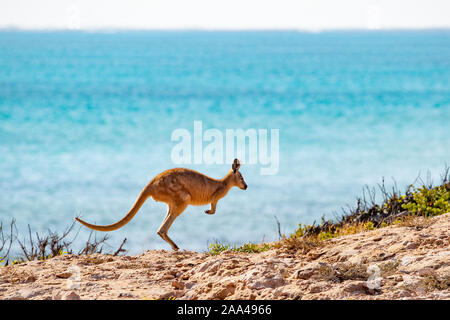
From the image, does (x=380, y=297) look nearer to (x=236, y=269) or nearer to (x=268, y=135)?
(x=236, y=269)

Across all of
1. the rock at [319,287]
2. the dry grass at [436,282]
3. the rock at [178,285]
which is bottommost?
the rock at [178,285]

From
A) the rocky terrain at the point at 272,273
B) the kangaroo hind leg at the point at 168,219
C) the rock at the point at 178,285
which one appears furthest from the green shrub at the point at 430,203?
the rock at the point at 178,285

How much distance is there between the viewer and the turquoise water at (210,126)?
67.1 ft

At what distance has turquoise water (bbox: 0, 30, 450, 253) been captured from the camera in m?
20.5

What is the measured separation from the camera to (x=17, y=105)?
152 feet

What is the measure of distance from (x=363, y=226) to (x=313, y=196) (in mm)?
12853

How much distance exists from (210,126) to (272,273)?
114ft

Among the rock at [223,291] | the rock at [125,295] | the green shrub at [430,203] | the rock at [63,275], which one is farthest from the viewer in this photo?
the green shrub at [430,203]

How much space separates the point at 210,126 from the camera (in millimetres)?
40438

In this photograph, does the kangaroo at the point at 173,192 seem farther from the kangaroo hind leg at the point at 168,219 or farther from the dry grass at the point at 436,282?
the dry grass at the point at 436,282

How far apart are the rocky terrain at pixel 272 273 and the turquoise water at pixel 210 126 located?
16.9ft

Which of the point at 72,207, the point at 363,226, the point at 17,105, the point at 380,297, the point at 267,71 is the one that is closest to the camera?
the point at 380,297
